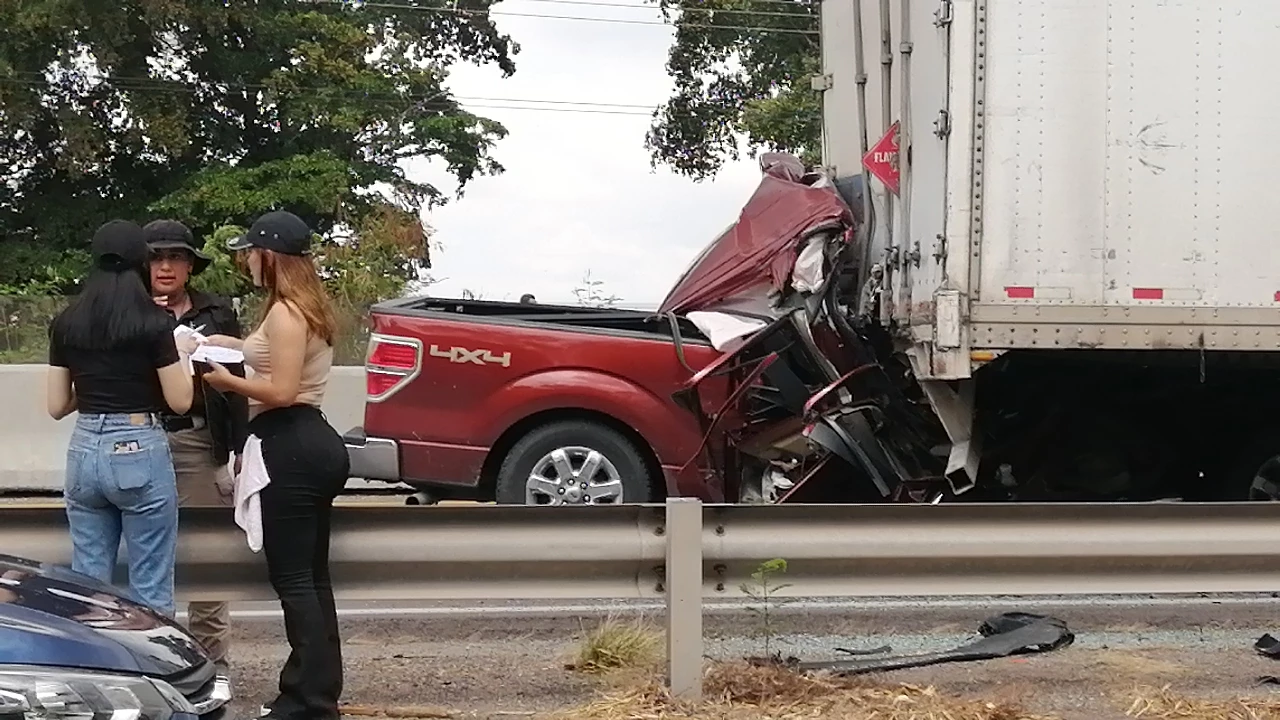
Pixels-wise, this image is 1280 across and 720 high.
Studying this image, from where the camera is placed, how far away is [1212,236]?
664 centimetres

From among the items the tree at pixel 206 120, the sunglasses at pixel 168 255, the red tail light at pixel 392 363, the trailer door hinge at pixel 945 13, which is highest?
the tree at pixel 206 120

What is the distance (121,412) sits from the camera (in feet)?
14.7

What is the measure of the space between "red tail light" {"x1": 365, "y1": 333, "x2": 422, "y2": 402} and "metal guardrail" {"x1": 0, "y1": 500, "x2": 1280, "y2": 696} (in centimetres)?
276

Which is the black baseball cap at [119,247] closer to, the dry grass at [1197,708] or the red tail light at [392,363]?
the red tail light at [392,363]

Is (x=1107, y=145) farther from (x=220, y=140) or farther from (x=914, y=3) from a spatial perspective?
(x=220, y=140)

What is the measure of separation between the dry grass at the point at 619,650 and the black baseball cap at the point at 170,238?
210cm

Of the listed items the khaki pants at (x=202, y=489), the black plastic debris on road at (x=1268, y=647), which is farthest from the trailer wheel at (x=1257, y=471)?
the khaki pants at (x=202, y=489)

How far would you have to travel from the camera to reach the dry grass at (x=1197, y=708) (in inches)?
186

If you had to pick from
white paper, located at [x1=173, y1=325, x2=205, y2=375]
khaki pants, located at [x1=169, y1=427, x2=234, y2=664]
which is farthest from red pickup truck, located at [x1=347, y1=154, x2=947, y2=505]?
white paper, located at [x1=173, y1=325, x2=205, y2=375]

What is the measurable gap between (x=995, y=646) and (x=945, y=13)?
118 inches

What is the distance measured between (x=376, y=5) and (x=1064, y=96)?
23814mm

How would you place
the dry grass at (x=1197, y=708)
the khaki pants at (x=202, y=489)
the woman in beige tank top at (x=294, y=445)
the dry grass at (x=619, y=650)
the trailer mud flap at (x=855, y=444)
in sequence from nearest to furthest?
the woman in beige tank top at (x=294, y=445)
the dry grass at (x=1197, y=708)
the khaki pants at (x=202, y=489)
the dry grass at (x=619, y=650)
the trailer mud flap at (x=855, y=444)

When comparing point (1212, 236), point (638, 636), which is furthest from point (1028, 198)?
point (638, 636)

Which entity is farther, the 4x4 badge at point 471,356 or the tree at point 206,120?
the tree at point 206,120
